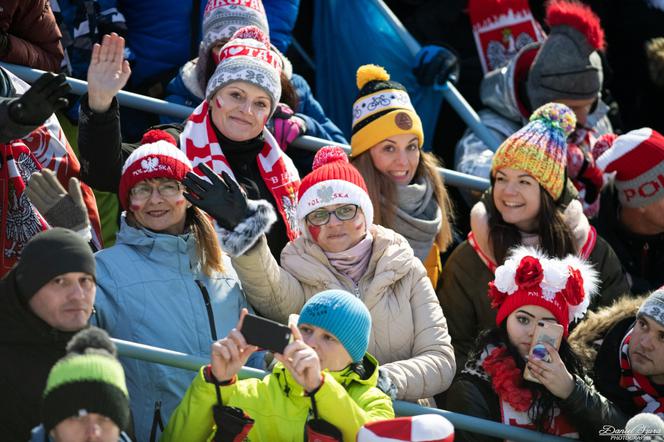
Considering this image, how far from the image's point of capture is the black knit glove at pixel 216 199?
194 inches

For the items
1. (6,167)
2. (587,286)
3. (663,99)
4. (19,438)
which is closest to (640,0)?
(663,99)

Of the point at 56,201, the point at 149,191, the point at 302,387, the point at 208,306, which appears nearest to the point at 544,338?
the point at 302,387

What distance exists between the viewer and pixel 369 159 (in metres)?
6.39

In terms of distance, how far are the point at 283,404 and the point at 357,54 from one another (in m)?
3.88

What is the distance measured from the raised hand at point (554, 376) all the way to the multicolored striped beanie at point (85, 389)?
176 cm

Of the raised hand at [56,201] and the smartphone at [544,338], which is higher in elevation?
the raised hand at [56,201]

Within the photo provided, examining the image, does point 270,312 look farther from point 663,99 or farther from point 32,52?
point 663,99

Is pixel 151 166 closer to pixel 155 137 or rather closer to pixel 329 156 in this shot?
pixel 155 137

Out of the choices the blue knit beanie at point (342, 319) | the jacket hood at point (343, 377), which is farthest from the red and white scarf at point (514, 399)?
the blue knit beanie at point (342, 319)

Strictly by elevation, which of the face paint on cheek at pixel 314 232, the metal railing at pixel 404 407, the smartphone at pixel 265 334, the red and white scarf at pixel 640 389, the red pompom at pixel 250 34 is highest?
the red pompom at pixel 250 34

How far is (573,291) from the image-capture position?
17.5 ft

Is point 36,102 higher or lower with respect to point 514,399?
higher

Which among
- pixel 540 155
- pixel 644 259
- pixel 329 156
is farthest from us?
pixel 644 259

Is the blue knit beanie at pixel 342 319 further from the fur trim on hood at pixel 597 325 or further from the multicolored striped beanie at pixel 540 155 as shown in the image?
the multicolored striped beanie at pixel 540 155
